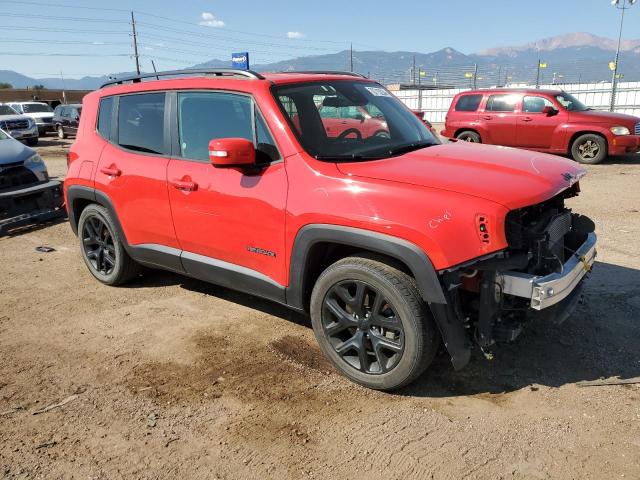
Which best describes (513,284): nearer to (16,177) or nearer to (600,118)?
(16,177)

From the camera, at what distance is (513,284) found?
278 centimetres

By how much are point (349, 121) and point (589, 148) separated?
10.3 meters

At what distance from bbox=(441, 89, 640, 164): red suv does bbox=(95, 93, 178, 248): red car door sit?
10.4m

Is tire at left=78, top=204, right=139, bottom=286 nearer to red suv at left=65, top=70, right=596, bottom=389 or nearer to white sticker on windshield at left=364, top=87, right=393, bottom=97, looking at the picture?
red suv at left=65, top=70, right=596, bottom=389

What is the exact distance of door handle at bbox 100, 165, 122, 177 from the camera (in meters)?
4.46

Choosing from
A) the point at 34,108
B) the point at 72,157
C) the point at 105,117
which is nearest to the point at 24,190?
the point at 72,157

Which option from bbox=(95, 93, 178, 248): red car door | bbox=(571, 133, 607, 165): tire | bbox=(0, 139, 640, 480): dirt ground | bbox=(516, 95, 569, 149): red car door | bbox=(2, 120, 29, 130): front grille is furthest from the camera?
bbox=(2, 120, 29, 130): front grille

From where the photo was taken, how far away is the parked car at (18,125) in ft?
65.2

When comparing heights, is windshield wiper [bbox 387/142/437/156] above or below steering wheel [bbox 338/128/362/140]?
below

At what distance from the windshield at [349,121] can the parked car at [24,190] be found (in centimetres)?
539

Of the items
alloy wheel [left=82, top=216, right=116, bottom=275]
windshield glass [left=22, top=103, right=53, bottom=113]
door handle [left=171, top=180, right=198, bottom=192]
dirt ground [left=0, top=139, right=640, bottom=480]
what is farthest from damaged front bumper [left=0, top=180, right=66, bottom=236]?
windshield glass [left=22, top=103, right=53, bottom=113]

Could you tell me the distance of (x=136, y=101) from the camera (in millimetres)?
4445

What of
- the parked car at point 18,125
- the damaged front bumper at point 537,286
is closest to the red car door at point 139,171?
the damaged front bumper at point 537,286

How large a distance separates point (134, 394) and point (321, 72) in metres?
2.75
